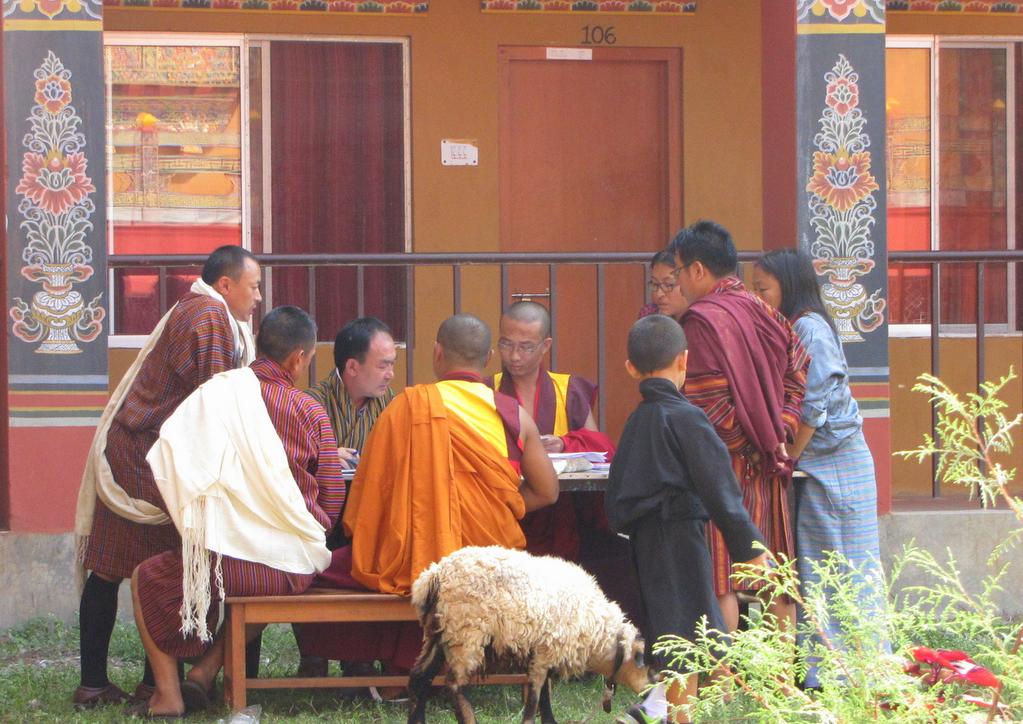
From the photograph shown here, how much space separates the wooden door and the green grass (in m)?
3.10

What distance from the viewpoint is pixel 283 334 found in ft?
17.3

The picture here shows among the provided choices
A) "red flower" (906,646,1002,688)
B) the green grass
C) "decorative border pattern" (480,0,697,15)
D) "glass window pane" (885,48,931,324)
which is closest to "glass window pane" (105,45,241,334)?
"decorative border pattern" (480,0,697,15)

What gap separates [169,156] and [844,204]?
4.05 m

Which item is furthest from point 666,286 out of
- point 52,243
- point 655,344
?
point 52,243

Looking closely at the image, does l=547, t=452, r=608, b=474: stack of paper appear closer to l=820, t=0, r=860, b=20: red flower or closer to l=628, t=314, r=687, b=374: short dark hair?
l=628, t=314, r=687, b=374: short dark hair

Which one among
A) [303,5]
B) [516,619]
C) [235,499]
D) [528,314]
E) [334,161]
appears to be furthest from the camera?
[334,161]

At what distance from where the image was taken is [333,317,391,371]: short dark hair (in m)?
5.95

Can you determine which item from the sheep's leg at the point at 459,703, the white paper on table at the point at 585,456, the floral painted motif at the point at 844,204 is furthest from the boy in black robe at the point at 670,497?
the floral painted motif at the point at 844,204

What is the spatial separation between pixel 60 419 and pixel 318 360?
80.7 inches

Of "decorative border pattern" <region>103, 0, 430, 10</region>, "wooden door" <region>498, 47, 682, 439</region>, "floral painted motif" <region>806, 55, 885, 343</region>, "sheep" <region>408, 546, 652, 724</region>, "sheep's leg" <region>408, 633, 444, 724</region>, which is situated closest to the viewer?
"sheep" <region>408, 546, 652, 724</region>

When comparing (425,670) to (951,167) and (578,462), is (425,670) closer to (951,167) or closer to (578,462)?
(578,462)

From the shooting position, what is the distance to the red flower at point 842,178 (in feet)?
23.2

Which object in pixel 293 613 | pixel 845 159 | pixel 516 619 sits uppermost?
pixel 845 159

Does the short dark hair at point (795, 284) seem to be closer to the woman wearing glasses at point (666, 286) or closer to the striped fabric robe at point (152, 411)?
the woman wearing glasses at point (666, 286)
